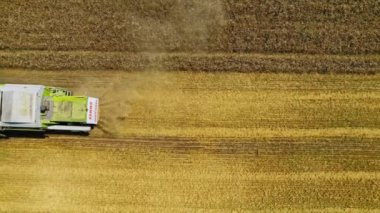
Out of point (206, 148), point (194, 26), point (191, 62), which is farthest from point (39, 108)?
point (194, 26)

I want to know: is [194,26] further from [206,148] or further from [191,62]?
[206,148]

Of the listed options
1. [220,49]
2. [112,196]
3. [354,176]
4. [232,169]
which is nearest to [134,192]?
[112,196]

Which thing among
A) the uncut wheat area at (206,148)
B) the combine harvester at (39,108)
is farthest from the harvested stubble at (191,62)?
the combine harvester at (39,108)

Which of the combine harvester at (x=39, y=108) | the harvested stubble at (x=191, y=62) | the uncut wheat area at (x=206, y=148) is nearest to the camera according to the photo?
the combine harvester at (x=39, y=108)

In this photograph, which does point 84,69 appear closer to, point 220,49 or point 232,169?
point 220,49

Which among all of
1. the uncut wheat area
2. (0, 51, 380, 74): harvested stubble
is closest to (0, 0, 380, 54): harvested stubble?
(0, 51, 380, 74): harvested stubble

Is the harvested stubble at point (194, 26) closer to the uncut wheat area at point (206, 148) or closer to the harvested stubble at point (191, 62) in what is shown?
the harvested stubble at point (191, 62)

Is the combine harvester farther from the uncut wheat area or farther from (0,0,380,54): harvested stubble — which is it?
(0,0,380,54): harvested stubble
